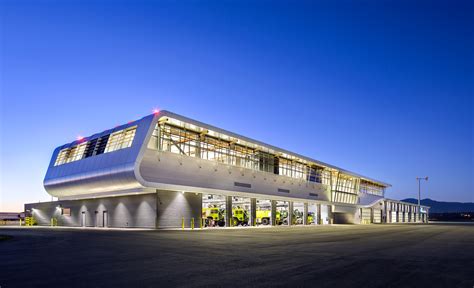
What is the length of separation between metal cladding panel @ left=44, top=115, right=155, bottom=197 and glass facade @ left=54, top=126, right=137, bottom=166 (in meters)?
0.57

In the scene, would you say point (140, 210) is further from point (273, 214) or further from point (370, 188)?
point (370, 188)

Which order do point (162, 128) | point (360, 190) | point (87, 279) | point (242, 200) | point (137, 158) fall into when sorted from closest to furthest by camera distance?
point (87, 279) < point (137, 158) < point (162, 128) < point (242, 200) < point (360, 190)

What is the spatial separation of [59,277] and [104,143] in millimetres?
37495

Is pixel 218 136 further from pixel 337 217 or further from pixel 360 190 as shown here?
pixel 360 190

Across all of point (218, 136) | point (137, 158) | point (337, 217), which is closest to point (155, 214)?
point (137, 158)

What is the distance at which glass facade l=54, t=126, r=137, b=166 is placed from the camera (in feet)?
137

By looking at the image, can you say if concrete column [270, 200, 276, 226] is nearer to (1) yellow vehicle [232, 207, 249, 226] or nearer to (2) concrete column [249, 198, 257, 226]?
(1) yellow vehicle [232, 207, 249, 226]

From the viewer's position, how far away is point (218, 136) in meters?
46.7

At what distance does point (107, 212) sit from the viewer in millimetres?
45844

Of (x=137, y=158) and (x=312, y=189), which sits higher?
(x=137, y=158)

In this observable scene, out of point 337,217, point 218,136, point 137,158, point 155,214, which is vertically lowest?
point 337,217

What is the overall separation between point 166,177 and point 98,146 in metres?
11.4

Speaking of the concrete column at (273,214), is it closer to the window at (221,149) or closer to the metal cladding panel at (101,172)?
the window at (221,149)

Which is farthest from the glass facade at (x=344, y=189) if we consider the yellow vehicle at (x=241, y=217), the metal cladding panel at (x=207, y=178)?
the yellow vehicle at (x=241, y=217)
